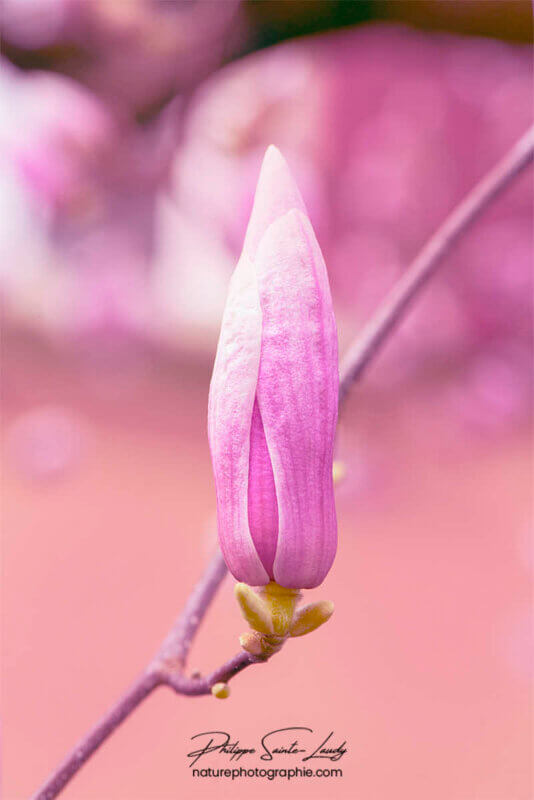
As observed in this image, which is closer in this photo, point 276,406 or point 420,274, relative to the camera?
point 276,406

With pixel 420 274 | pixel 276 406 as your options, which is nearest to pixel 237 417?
pixel 276 406

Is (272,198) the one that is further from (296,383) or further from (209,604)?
(209,604)

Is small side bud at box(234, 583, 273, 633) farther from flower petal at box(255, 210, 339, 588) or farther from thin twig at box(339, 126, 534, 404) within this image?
thin twig at box(339, 126, 534, 404)

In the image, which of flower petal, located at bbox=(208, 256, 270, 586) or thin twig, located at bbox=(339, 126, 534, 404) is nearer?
flower petal, located at bbox=(208, 256, 270, 586)

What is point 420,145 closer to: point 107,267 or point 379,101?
point 379,101

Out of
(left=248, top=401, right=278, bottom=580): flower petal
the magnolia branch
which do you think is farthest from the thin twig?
(left=248, top=401, right=278, bottom=580): flower petal

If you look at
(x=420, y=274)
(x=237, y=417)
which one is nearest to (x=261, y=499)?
(x=237, y=417)

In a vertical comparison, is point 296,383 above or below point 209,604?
above
